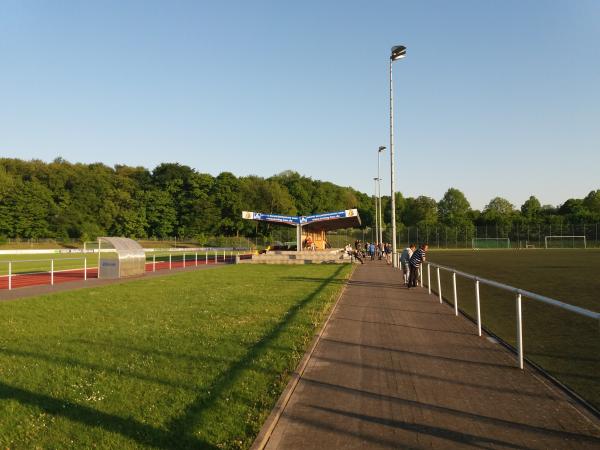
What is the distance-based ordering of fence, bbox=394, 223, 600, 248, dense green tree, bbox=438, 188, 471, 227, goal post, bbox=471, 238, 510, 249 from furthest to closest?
dense green tree, bbox=438, 188, 471, 227 < goal post, bbox=471, 238, 510, 249 < fence, bbox=394, 223, 600, 248

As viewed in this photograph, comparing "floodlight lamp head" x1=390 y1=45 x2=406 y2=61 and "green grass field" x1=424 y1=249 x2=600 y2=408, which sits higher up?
"floodlight lamp head" x1=390 y1=45 x2=406 y2=61

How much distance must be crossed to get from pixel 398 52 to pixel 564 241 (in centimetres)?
6158

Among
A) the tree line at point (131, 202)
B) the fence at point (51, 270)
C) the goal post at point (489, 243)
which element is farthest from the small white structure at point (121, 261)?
the goal post at point (489, 243)

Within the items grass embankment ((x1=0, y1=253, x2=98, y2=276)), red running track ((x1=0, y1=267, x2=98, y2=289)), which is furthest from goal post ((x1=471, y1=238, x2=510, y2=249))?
red running track ((x1=0, y1=267, x2=98, y2=289))

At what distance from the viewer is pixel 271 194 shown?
292 feet

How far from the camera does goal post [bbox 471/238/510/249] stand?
3036 inches

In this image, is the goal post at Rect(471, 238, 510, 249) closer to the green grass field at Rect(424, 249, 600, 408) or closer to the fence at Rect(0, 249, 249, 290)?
the fence at Rect(0, 249, 249, 290)

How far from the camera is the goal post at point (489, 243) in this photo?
3036 inches

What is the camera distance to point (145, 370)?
5816 mm

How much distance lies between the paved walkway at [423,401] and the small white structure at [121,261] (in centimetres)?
1506

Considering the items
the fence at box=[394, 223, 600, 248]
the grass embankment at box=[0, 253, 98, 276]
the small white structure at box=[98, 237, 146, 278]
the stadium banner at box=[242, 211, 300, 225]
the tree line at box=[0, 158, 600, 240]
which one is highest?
the tree line at box=[0, 158, 600, 240]

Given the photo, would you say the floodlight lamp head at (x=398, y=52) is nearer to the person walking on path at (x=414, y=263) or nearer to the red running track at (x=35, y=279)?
the person walking on path at (x=414, y=263)

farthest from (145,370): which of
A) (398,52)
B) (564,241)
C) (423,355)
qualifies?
(564,241)

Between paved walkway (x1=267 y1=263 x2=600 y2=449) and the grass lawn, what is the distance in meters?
0.45
